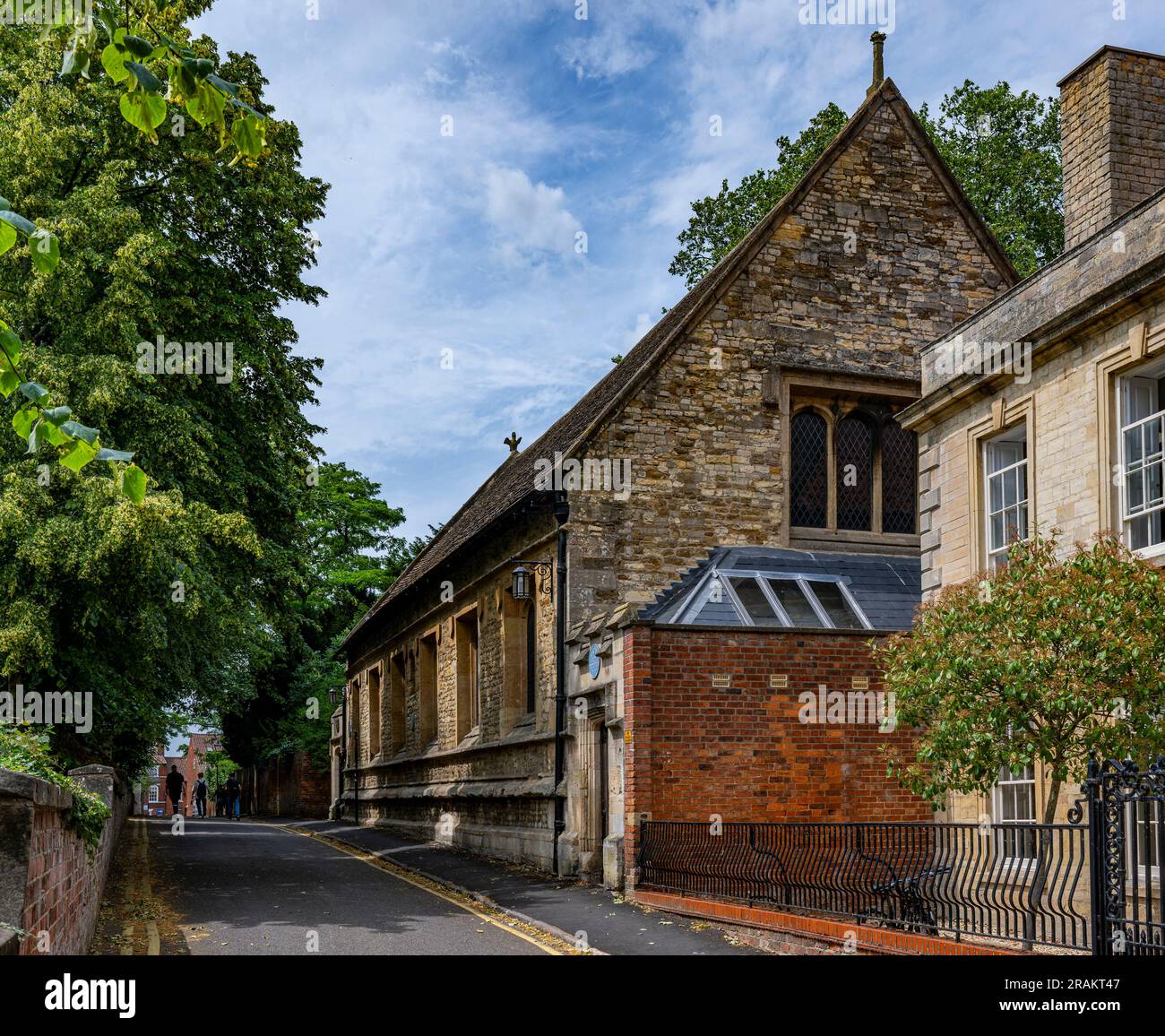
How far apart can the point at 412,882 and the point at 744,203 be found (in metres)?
21.4

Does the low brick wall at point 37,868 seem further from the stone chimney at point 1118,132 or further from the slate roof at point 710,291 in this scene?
the slate roof at point 710,291

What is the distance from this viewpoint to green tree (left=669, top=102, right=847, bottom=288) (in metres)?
33.3

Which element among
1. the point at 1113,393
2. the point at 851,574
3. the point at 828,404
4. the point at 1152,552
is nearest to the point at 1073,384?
the point at 1113,393

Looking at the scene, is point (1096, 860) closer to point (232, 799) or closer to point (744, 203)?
point (744, 203)

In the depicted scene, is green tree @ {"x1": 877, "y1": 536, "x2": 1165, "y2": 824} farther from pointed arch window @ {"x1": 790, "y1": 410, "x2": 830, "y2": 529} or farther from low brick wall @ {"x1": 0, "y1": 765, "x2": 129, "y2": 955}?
pointed arch window @ {"x1": 790, "y1": 410, "x2": 830, "y2": 529}

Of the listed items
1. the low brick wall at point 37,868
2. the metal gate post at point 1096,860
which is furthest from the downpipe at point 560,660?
the metal gate post at point 1096,860

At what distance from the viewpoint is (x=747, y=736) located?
17625 millimetres

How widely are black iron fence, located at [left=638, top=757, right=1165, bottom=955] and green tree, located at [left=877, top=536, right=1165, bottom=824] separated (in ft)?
2.11

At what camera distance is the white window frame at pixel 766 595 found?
18469 millimetres

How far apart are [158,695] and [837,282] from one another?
1305 cm

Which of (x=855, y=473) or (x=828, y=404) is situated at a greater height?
(x=828, y=404)

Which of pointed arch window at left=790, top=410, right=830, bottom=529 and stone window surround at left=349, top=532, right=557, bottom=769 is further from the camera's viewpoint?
stone window surround at left=349, top=532, right=557, bottom=769

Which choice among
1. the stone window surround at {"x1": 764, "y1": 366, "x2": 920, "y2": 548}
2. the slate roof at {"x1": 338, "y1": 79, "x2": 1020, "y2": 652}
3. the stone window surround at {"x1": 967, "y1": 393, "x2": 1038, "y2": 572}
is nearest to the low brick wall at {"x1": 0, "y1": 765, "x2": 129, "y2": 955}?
the stone window surround at {"x1": 967, "y1": 393, "x2": 1038, "y2": 572}
